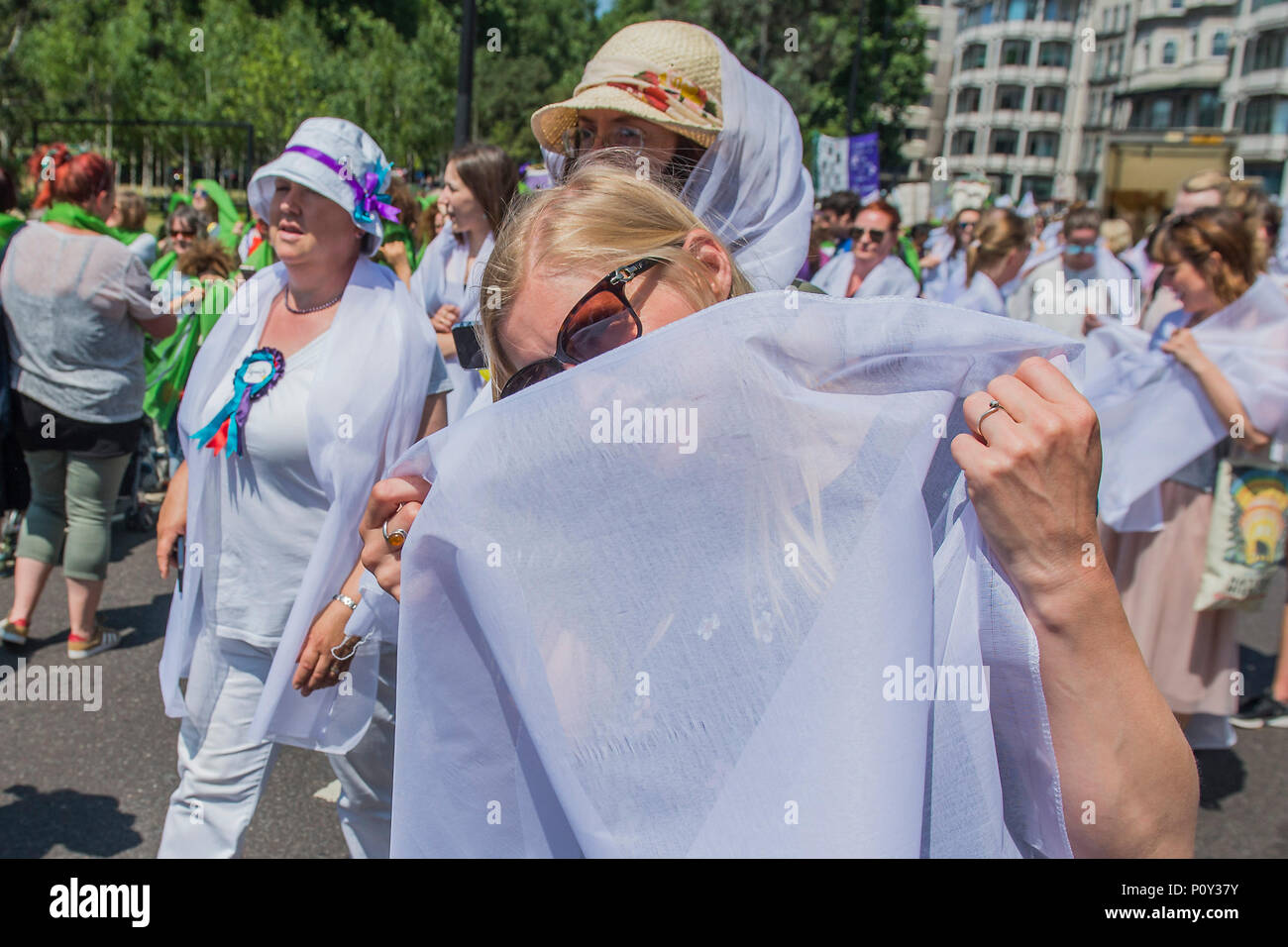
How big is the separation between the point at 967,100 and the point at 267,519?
91474 mm

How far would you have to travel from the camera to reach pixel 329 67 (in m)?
29.2

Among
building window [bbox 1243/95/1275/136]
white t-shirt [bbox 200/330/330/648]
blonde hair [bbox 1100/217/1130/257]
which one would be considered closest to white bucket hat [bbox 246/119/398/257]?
white t-shirt [bbox 200/330/330/648]

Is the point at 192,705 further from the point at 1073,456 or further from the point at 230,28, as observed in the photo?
the point at 230,28

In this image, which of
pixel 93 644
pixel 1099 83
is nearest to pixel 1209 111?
pixel 1099 83

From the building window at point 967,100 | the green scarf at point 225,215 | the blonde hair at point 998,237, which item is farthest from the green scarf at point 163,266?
the building window at point 967,100

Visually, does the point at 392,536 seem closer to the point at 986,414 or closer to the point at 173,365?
the point at 986,414

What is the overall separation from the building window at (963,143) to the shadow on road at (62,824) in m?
90.0

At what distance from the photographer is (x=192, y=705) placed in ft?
9.22

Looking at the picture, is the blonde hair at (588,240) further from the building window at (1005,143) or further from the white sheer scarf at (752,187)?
the building window at (1005,143)

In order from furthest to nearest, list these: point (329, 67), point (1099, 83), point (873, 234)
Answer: point (1099, 83) < point (329, 67) < point (873, 234)

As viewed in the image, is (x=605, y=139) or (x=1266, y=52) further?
(x=1266, y=52)

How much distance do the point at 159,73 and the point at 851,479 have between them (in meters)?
27.7

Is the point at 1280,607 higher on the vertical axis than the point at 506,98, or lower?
lower
